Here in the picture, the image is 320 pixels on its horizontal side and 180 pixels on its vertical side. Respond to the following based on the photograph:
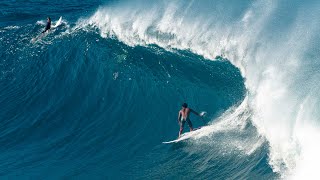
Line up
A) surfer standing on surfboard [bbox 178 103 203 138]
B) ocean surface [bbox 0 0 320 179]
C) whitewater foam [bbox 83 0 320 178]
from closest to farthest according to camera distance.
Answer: whitewater foam [bbox 83 0 320 178] → ocean surface [bbox 0 0 320 179] → surfer standing on surfboard [bbox 178 103 203 138]

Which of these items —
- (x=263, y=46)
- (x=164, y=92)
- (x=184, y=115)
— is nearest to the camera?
(x=184, y=115)

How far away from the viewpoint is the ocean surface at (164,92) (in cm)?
1565

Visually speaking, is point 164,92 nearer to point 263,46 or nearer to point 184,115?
point 184,115

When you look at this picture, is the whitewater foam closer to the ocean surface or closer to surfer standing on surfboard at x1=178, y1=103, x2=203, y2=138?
the ocean surface

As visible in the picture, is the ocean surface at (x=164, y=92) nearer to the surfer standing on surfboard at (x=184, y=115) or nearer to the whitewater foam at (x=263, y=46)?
the whitewater foam at (x=263, y=46)

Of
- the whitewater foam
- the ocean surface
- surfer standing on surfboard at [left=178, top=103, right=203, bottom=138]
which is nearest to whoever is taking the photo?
the whitewater foam

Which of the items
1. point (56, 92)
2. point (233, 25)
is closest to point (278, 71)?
point (233, 25)

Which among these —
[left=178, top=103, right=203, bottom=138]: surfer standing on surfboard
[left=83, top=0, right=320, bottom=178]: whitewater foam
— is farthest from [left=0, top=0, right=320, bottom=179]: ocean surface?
[left=178, top=103, right=203, bottom=138]: surfer standing on surfboard

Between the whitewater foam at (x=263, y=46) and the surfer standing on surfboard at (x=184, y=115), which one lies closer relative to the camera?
the whitewater foam at (x=263, y=46)

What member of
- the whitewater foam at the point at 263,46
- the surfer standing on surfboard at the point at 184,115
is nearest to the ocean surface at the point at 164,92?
the whitewater foam at the point at 263,46

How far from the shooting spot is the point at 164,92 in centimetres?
2020

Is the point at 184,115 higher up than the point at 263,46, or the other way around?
the point at 263,46

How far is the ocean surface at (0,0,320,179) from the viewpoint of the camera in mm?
15648

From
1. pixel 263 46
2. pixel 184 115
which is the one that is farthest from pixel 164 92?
pixel 263 46
